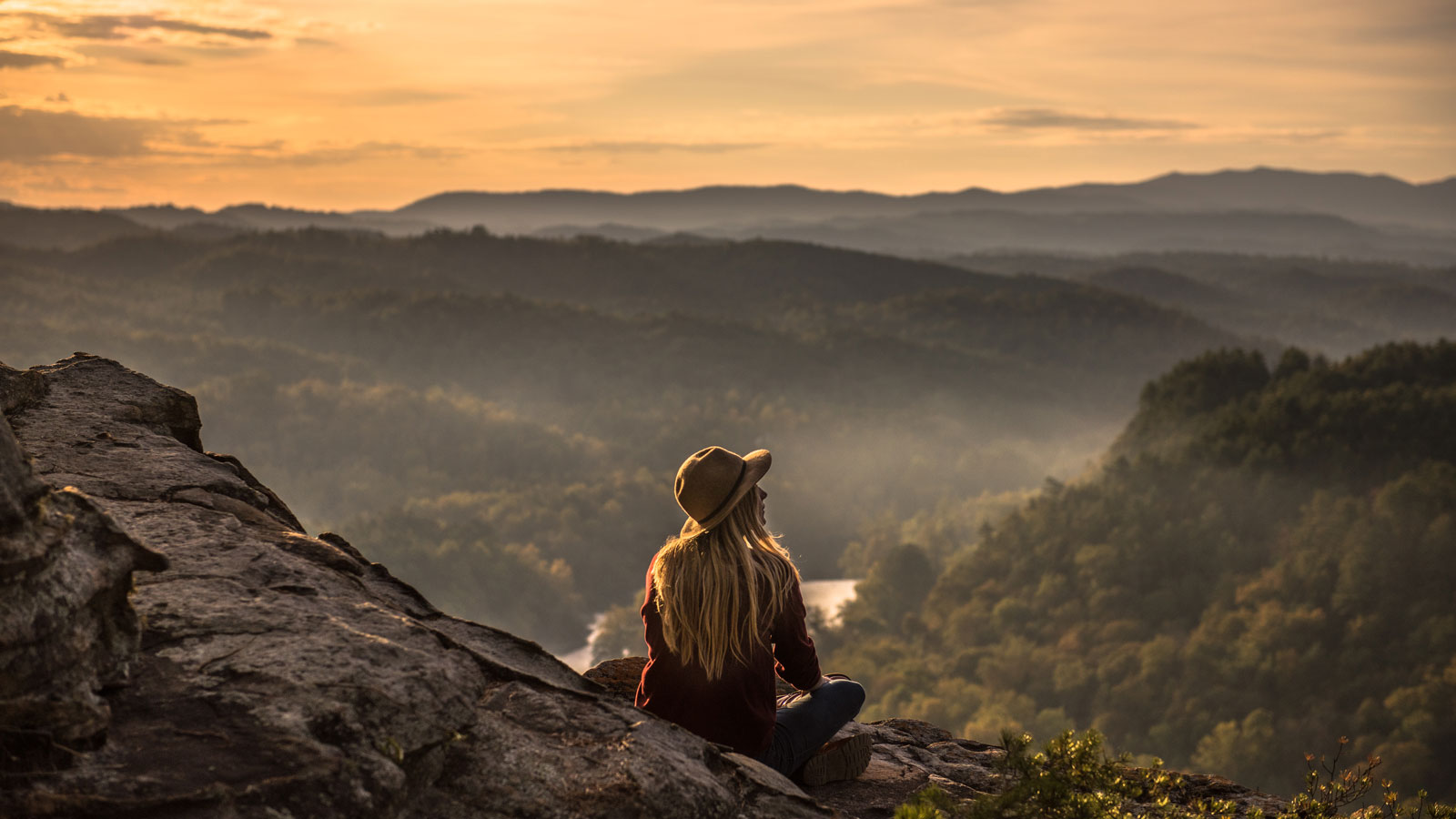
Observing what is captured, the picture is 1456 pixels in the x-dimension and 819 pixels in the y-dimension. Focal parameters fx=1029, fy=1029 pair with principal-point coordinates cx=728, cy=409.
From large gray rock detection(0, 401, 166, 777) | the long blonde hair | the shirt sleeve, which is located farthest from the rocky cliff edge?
the shirt sleeve

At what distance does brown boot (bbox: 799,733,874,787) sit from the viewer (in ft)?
19.5

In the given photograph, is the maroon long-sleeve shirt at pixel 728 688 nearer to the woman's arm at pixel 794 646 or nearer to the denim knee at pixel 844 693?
the woman's arm at pixel 794 646

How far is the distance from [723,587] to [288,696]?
2.02 m

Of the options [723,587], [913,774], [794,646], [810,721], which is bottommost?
[913,774]

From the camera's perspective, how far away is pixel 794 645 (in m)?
5.48

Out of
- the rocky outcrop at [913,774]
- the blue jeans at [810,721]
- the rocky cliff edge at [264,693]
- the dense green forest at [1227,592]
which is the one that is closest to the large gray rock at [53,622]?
the rocky cliff edge at [264,693]

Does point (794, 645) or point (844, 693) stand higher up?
point (794, 645)

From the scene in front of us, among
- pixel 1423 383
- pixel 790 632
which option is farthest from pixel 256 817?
pixel 1423 383

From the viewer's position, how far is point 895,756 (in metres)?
6.99

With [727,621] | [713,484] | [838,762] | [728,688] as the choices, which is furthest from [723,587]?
[838,762]

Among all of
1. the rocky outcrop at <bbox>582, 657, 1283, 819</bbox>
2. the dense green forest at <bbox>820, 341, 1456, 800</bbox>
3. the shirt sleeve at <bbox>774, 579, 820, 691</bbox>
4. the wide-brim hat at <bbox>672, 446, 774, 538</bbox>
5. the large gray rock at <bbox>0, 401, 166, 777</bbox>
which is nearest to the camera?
the large gray rock at <bbox>0, 401, 166, 777</bbox>

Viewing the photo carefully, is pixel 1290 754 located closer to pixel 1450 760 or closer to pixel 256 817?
pixel 1450 760

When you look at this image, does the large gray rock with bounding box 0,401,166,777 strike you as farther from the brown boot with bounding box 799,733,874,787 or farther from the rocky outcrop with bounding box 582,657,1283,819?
the brown boot with bounding box 799,733,874,787

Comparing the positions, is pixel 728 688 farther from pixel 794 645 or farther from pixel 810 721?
pixel 810 721
